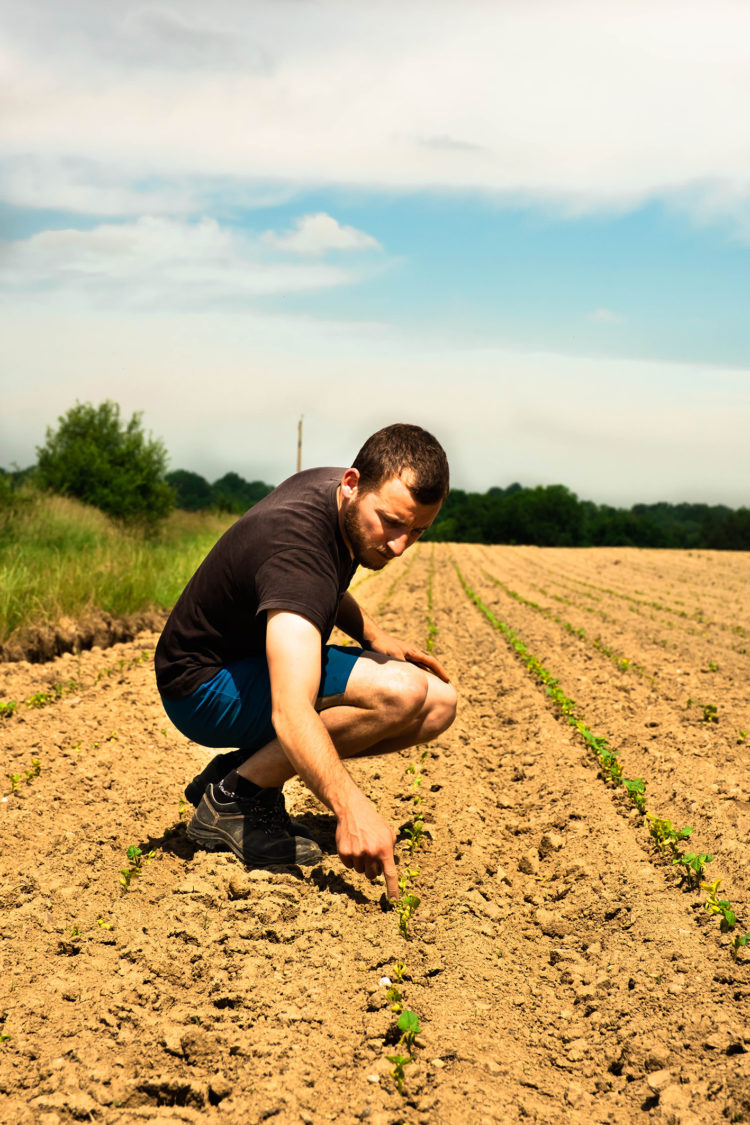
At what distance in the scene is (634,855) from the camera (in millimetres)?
3877

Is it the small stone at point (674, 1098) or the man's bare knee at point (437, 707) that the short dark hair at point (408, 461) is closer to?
the man's bare knee at point (437, 707)

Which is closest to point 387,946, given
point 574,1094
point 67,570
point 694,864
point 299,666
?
point 574,1094

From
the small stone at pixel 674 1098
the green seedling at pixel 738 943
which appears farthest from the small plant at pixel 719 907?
the small stone at pixel 674 1098

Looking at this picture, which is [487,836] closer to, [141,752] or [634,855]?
[634,855]

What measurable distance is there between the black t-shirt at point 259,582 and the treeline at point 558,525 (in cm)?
6666

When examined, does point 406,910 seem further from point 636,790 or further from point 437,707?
point 636,790

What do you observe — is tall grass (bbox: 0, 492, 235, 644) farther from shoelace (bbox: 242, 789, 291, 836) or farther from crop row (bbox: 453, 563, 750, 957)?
shoelace (bbox: 242, 789, 291, 836)

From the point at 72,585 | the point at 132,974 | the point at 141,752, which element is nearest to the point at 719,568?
the point at 72,585

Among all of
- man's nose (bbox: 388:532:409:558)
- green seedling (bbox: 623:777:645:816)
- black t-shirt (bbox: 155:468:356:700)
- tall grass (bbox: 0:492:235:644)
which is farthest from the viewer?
tall grass (bbox: 0:492:235:644)

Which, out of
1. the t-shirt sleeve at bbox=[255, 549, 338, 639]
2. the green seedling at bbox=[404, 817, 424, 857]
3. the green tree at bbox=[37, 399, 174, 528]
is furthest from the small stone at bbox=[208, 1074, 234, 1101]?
the green tree at bbox=[37, 399, 174, 528]

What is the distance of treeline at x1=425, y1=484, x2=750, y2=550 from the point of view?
234 feet

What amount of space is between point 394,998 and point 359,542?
1.52 m

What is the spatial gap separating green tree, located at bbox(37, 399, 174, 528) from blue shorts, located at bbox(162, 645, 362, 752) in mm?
21907

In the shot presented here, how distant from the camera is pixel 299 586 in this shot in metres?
2.86
